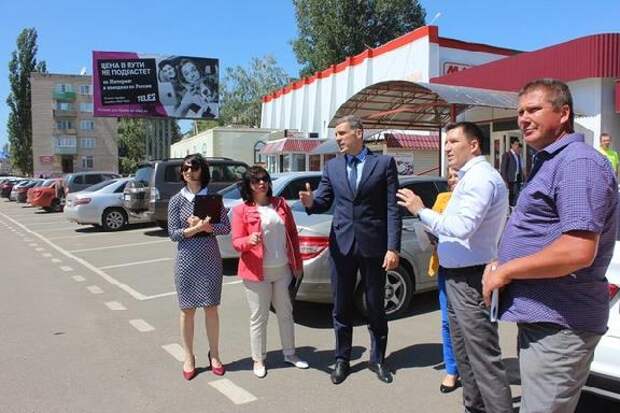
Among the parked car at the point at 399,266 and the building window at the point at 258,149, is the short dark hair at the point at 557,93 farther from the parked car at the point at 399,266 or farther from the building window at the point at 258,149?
the building window at the point at 258,149

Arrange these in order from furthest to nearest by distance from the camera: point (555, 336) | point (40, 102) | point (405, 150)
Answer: point (40, 102) → point (405, 150) → point (555, 336)

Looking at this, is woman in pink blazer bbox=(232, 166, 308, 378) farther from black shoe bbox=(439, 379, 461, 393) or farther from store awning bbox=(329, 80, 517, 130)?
store awning bbox=(329, 80, 517, 130)

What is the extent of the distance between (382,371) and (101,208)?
542 inches

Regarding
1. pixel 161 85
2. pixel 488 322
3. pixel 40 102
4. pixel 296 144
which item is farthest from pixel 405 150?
pixel 40 102

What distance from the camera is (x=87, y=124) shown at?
8238 cm

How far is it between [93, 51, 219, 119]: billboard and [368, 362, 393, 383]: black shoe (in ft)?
108

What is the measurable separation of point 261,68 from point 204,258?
6230 cm

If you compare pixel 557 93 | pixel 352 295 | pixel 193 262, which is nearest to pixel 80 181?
pixel 193 262

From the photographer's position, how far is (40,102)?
77.0m

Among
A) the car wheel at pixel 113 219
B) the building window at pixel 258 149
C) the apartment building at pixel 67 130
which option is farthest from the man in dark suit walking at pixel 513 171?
the apartment building at pixel 67 130

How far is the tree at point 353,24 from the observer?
42.6 m

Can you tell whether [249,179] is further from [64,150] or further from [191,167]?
[64,150]

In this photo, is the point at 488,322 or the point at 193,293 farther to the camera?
the point at 193,293

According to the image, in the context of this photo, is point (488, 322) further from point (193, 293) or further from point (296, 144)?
point (296, 144)
